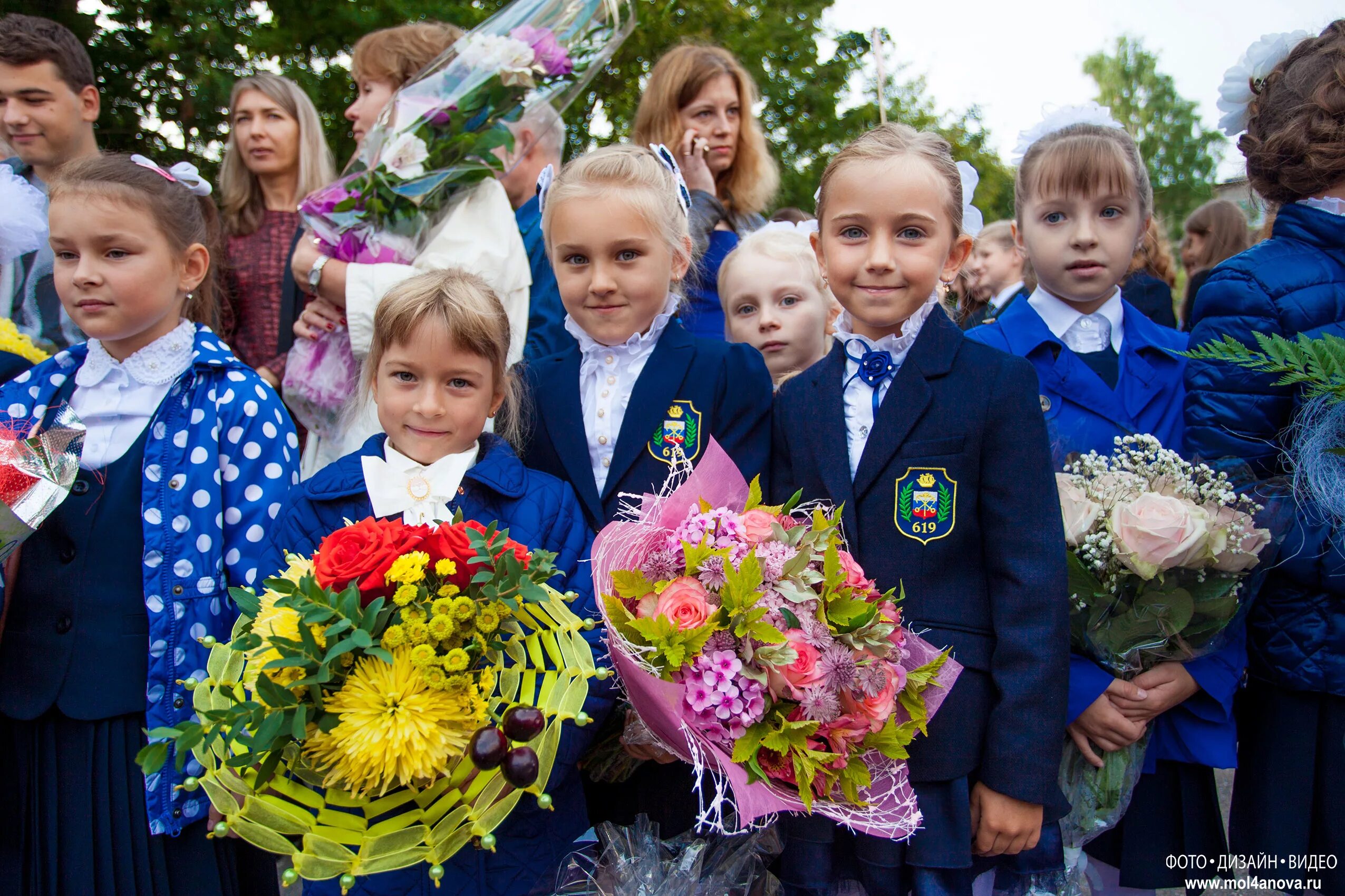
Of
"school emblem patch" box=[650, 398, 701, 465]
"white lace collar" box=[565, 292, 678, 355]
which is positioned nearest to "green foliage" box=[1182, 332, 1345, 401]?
"school emblem patch" box=[650, 398, 701, 465]

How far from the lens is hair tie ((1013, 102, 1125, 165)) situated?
123 inches

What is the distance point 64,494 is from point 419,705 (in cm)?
121

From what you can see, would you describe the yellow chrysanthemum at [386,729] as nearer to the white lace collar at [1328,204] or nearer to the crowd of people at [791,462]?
the crowd of people at [791,462]

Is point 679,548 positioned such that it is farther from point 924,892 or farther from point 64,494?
point 64,494

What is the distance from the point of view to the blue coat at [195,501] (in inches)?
96.1

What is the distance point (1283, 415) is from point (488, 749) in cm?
230

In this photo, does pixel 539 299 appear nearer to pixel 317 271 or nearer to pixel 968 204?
pixel 317 271

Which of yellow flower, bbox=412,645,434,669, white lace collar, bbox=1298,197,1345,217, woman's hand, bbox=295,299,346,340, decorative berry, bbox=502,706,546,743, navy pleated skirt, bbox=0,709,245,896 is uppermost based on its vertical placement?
white lace collar, bbox=1298,197,1345,217

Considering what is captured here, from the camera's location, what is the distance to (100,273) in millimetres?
2613

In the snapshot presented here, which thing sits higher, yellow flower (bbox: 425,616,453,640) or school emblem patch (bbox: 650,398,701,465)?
school emblem patch (bbox: 650,398,701,465)

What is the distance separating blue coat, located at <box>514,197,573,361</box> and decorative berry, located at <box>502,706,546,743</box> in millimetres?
1640

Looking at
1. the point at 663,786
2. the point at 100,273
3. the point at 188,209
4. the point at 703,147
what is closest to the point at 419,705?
the point at 663,786

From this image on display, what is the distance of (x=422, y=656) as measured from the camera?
1718 millimetres

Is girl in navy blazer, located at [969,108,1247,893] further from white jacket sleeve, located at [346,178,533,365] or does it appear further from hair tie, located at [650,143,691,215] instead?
white jacket sleeve, located at [346,178,533,365]
